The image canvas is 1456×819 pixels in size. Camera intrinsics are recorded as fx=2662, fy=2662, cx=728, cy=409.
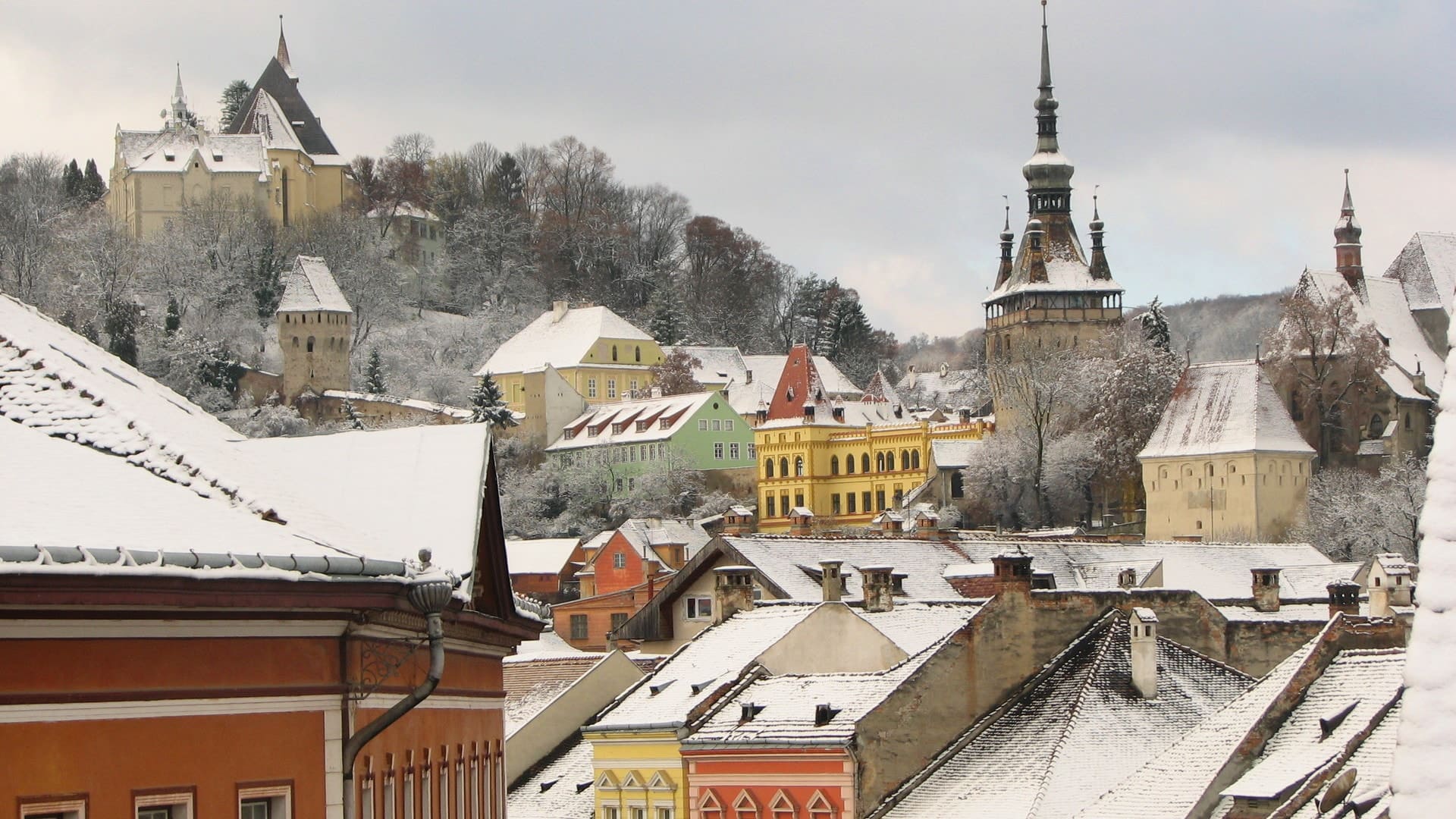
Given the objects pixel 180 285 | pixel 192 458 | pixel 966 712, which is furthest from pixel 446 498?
pixel 180 285

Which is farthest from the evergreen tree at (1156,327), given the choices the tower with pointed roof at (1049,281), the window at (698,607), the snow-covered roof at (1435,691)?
the snow-covered roof at (1435,691)

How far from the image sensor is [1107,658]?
35.3 m

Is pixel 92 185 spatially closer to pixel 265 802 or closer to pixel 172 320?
pixel 172 320

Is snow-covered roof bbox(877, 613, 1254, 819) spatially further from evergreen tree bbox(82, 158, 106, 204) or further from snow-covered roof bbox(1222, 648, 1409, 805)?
evergreen tree bbox(82, 158, 106, 204)

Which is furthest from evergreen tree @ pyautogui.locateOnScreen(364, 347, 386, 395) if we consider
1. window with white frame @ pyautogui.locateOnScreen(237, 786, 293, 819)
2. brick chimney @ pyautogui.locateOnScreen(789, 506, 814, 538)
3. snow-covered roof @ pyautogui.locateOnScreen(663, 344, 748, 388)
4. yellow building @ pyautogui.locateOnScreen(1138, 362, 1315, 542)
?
window with white frame @ pyautogui.locateOnScreen(237, 786, 293, 819)

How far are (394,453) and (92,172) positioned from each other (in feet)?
578

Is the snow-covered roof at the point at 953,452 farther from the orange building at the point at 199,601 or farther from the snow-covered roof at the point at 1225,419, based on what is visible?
the orange building at the point at 199,601

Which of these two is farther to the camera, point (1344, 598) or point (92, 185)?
point (92, 185)

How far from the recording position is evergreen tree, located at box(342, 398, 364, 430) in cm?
14612

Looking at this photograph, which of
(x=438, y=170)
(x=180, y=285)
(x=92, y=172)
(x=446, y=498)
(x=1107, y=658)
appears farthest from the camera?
(x=438, y=170)

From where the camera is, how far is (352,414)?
488 feet

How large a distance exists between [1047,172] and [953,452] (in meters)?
19.3

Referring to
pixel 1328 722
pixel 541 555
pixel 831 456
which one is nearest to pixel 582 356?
pixel 831 456

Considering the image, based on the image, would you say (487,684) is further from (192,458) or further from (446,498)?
(192,458)
